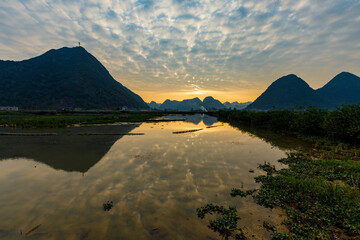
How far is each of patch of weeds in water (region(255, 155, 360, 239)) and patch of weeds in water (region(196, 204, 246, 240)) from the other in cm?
241

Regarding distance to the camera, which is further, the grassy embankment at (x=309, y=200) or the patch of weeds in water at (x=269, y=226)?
the patch of weeds in water at (x=269, y=226)

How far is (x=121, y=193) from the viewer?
37.9 ft

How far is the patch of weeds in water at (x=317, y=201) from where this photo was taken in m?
7.49

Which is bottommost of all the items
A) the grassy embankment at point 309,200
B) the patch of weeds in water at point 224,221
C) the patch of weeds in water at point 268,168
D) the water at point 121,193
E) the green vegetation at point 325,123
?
the water at point 121,193

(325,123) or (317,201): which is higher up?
(325,123)

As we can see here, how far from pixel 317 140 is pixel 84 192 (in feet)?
125

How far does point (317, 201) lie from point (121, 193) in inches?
510

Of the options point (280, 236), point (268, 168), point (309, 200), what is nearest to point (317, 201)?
point (309, 200)

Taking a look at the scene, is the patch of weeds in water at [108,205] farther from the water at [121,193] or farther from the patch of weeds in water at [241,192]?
the patch of weeds in water at [241,192]

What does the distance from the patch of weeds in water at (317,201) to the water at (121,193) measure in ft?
3.69

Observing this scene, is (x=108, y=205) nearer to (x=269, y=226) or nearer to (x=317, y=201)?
(x=269, y=226)

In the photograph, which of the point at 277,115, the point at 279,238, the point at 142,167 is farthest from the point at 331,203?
the point at 277,115

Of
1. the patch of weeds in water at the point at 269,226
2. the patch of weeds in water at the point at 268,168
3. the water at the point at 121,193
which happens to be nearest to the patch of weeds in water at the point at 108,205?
the water at the point at 121,193

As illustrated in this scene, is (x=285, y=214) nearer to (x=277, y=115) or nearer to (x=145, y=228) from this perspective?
(x=145, y=228)
